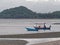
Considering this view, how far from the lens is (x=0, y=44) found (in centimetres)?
2073

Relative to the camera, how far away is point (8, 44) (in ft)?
69.2

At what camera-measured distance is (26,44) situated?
836 inches

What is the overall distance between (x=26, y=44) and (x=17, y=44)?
75 cm

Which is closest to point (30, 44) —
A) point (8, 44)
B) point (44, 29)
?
point (8, 44)

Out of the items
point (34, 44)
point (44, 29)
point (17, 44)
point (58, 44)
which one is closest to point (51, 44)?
point (58, 44)

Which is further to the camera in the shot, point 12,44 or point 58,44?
point 12,44

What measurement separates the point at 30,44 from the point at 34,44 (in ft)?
1.15

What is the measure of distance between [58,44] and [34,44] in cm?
239

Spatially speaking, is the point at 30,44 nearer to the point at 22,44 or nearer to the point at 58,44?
the point at 22,44

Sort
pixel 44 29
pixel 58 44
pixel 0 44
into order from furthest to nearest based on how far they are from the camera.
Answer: pixel 44 29 → pixel 0 44 → pixel 58 44

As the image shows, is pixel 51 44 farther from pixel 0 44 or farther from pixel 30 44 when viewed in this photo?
pixel 0 44

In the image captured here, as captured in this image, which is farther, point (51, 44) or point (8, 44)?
point (8, 44)

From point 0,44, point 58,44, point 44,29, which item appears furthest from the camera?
point 44,29

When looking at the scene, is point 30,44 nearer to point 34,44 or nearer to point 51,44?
point 34,44
